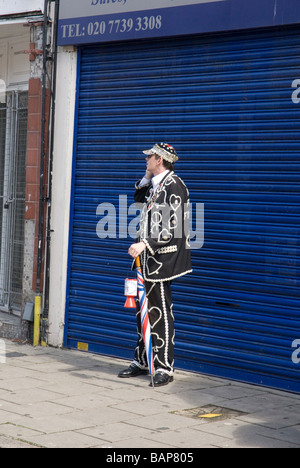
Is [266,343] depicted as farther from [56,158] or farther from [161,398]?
[56,158]

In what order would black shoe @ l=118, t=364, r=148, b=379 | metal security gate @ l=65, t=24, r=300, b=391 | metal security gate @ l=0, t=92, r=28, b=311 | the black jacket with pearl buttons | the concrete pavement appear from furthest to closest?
metal security gate @ l=0, t=92, r=28, b=311 < black shoe @ l=118, t=364, r=148, b=379 < metal security gate @ l=65, t=24, r=300, b=391 < the black jacket with pearl buttons < the concrete pavement

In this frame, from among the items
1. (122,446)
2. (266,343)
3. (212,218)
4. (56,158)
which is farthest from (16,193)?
(122,446)

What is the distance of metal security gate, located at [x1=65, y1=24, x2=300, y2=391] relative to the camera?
7008 mm

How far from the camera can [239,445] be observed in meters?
5.23
